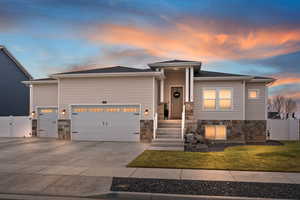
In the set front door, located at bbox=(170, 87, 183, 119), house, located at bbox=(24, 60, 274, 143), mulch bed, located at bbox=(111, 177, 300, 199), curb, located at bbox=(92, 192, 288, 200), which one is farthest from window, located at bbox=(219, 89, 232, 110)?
curb, located at bbox=(92, 192, 288, 200)

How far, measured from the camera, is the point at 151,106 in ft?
43.6

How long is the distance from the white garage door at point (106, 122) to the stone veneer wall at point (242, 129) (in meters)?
4.79

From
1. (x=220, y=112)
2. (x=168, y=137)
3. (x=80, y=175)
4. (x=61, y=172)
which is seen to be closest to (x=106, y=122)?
(x=168, y=137)

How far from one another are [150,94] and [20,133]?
36.3ft

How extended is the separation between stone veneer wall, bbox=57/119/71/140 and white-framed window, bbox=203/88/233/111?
9.63 metres

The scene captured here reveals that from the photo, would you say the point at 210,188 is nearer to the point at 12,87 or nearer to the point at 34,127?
the point at 34,127

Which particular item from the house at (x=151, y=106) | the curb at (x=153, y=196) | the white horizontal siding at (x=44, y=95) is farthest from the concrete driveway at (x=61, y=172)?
the white horizontal siding at (x=44, y=95)

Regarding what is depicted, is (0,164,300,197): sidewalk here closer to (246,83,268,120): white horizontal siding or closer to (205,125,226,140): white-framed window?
(205,125,226,140): white-framed window

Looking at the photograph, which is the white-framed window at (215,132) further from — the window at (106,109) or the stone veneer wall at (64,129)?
the stone veneer wall at (64,129)

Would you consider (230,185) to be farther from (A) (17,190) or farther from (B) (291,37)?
(B) (291,37)

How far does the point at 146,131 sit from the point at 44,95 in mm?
8955

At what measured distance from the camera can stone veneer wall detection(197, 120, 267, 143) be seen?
1427 cm

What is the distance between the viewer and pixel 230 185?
17.4 ft

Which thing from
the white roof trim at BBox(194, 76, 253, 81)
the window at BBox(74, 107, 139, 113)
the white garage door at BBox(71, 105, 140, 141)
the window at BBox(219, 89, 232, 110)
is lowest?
→ the white garage door at BBox(71, 105, 140, 141)
